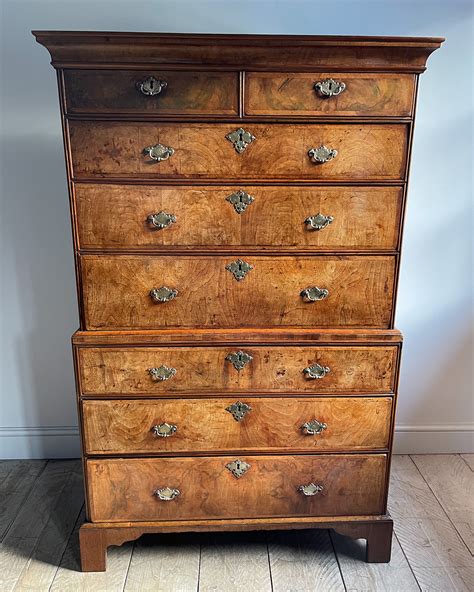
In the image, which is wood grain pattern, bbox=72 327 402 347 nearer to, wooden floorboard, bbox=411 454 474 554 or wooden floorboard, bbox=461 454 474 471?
wooden floorboard, bbox=411 454 474 554

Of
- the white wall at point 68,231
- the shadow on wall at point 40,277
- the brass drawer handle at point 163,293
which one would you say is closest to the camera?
the brass drawer handle at point 163,293

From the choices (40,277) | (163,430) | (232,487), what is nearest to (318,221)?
(163,430)

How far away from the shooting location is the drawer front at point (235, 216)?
1505 millimetres

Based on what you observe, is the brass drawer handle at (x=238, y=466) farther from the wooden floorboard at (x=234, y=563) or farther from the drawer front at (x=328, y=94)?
the drawer front at (x=328, y=94)

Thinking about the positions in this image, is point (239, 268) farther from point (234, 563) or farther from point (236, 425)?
point (234, 563)

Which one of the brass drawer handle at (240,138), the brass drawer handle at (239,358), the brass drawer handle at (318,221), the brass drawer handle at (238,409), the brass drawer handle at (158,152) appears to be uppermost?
the brass drawer handle at (240,138)

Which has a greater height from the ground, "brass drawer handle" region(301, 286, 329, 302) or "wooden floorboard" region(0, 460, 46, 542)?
"brass drawer handle" region(301, 286, 329, 302)

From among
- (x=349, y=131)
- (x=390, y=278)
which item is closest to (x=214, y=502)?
(x=390, y=278)

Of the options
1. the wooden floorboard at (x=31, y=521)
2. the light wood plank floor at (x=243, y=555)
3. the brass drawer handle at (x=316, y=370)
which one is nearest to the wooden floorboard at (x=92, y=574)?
the light wood plank floor at (x=243, y=555)

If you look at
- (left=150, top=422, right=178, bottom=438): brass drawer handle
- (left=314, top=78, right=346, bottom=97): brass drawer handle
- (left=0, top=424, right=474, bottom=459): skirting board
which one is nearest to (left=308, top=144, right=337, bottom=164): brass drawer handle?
(left=314, top=78, right=346, bottom=97): brass drawer handle

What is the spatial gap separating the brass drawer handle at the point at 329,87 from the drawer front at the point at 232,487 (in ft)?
3.86

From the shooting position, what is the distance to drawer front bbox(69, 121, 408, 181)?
57.6 inches

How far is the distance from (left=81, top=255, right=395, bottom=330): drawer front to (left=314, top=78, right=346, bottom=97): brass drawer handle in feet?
1.61

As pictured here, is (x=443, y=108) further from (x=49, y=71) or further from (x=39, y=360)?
(x=39, y=360)
